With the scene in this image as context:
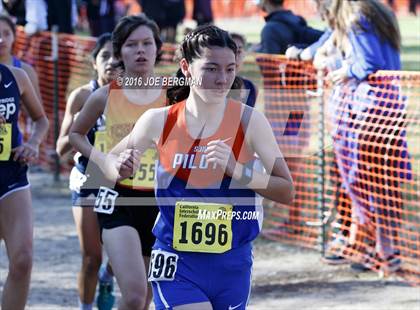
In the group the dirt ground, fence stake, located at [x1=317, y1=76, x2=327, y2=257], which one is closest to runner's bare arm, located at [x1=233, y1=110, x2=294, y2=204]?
the dirt ground

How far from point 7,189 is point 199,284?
1.90m

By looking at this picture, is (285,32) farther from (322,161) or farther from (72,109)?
(72,109)

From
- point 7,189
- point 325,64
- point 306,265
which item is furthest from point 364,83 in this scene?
point 7,189

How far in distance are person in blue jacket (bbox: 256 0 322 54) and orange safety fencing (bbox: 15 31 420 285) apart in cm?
19

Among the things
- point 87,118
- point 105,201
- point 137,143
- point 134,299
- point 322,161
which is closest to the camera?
point 137,143

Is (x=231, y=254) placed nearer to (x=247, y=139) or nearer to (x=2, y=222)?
(x=247, y=139)

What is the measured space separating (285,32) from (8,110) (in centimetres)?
356

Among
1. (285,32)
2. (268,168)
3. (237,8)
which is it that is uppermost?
(237,8)

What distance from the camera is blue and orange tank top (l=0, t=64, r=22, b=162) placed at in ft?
19.8

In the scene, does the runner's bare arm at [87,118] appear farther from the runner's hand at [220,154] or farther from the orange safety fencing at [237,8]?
the orange safety fencing at [237,8]

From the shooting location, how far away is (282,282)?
7609mm

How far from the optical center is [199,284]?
14.5 ft

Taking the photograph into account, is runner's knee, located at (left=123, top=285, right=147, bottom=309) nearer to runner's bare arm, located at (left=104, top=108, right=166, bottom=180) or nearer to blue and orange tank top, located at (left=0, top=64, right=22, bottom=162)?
runner's bare arm, located at (left=104, top=108, right=166, bottom=180)

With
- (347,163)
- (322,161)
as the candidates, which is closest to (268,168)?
(347,163)
